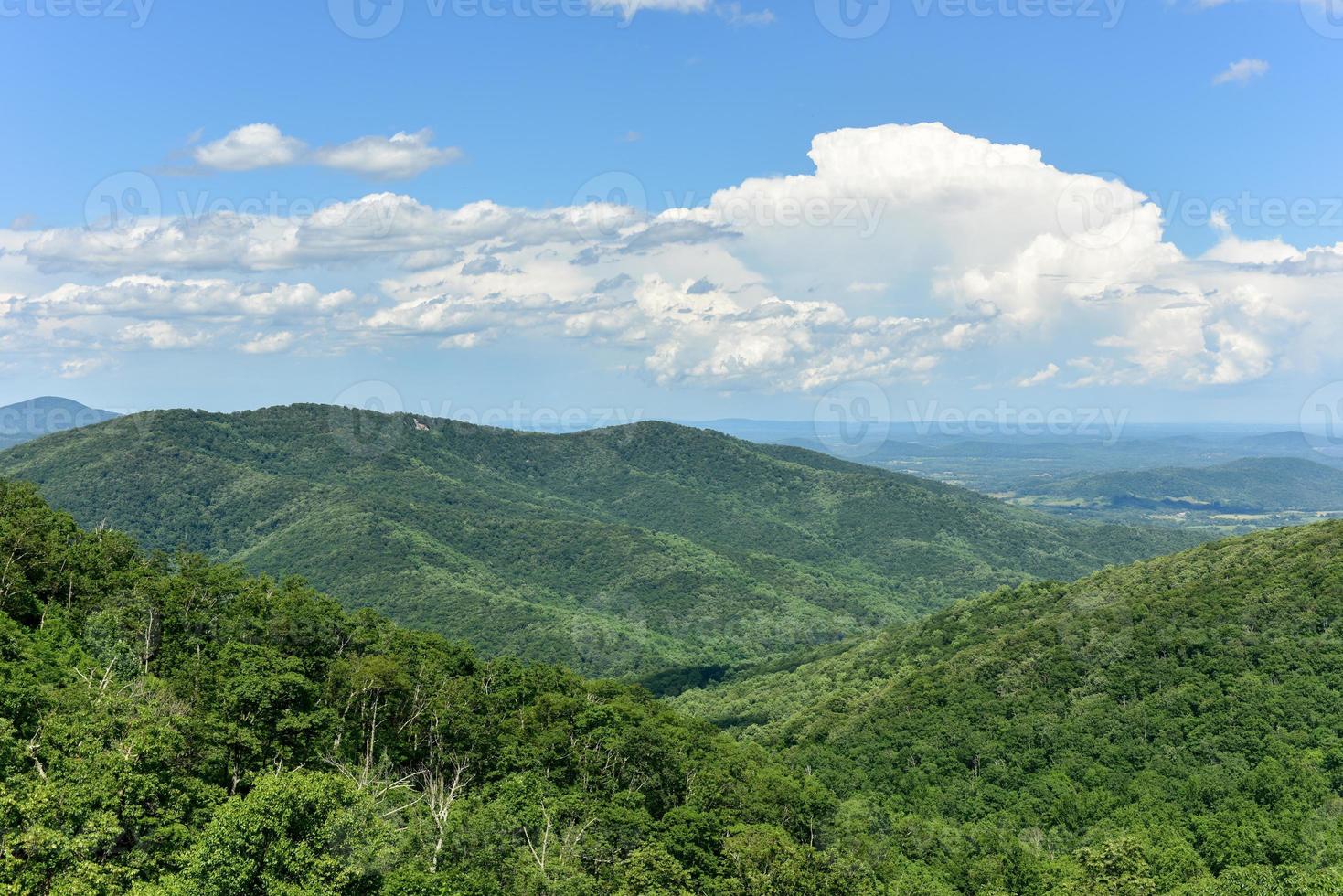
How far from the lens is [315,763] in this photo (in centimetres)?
4238

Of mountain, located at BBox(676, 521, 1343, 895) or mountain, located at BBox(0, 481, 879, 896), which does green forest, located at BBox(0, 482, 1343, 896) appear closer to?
mountain, located at BBox(0, 481, 879, 896)

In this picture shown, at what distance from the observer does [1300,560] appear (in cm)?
9288

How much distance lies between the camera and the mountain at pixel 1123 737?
5478 cm

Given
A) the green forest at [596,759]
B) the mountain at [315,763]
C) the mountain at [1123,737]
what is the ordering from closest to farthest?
the mountain at [315,763] < the green forest at [596,759] < the mountain at [1123,737]

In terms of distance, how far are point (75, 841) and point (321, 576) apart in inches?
7049

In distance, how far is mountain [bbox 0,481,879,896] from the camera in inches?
1192

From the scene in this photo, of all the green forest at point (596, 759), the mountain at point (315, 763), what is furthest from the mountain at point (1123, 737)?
the mountain at point (315, 763)

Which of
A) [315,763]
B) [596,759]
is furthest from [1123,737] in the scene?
[315,763]

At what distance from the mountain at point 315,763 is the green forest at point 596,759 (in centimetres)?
16

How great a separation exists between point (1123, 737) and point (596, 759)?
51423 mm

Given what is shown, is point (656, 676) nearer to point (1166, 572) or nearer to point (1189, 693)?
point (1166, 572)

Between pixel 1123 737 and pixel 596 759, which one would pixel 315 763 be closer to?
pixel 596 759

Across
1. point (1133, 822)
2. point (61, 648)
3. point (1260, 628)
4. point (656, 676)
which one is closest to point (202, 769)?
point (61, 648)

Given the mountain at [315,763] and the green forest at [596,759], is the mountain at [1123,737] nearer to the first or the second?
the green forest at [596,759]
